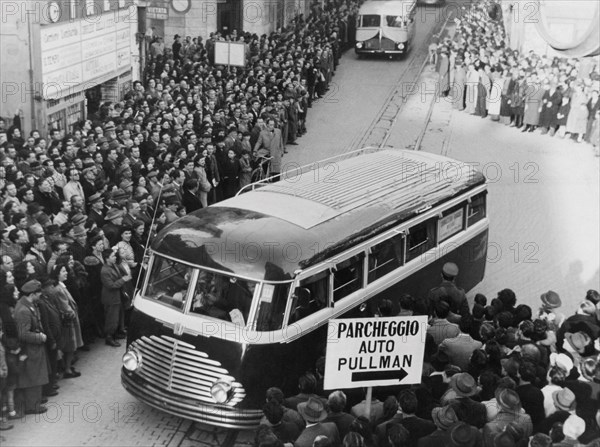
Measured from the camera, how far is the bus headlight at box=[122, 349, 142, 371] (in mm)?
10203

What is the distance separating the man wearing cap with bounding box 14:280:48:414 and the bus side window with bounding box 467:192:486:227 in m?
6.56

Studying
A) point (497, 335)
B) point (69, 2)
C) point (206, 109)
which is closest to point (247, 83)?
point (206, 109)

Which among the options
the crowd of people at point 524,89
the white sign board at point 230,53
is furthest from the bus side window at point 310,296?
the crowd of people at point 524,89

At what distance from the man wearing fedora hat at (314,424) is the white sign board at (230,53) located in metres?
15.9

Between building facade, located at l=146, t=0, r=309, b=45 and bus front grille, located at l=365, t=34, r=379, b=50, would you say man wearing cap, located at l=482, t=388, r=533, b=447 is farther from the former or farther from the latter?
bus front grille, located at l=365, t=34, r=379, b=50

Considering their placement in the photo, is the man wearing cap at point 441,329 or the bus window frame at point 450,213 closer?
the man wearing cap at point 441,329

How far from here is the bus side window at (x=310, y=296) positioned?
10.0m

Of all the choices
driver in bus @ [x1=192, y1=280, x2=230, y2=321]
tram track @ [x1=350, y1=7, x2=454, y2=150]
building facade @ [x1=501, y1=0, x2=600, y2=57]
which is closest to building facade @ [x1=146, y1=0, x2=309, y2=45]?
tram track @ [x1=350, y1=7, x2=454, y2=150]

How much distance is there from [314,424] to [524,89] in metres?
19.0

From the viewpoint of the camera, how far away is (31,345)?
1020 cm

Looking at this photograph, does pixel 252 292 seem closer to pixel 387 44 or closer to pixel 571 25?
pixel 571 25

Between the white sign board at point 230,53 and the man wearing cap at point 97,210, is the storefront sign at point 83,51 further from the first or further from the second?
the man wearing cap at point 97,210

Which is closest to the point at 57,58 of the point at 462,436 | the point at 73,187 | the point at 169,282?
the point at 73,187

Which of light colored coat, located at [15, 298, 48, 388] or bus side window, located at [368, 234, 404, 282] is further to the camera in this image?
bus side window, located at [368, 234, 404, 282]
